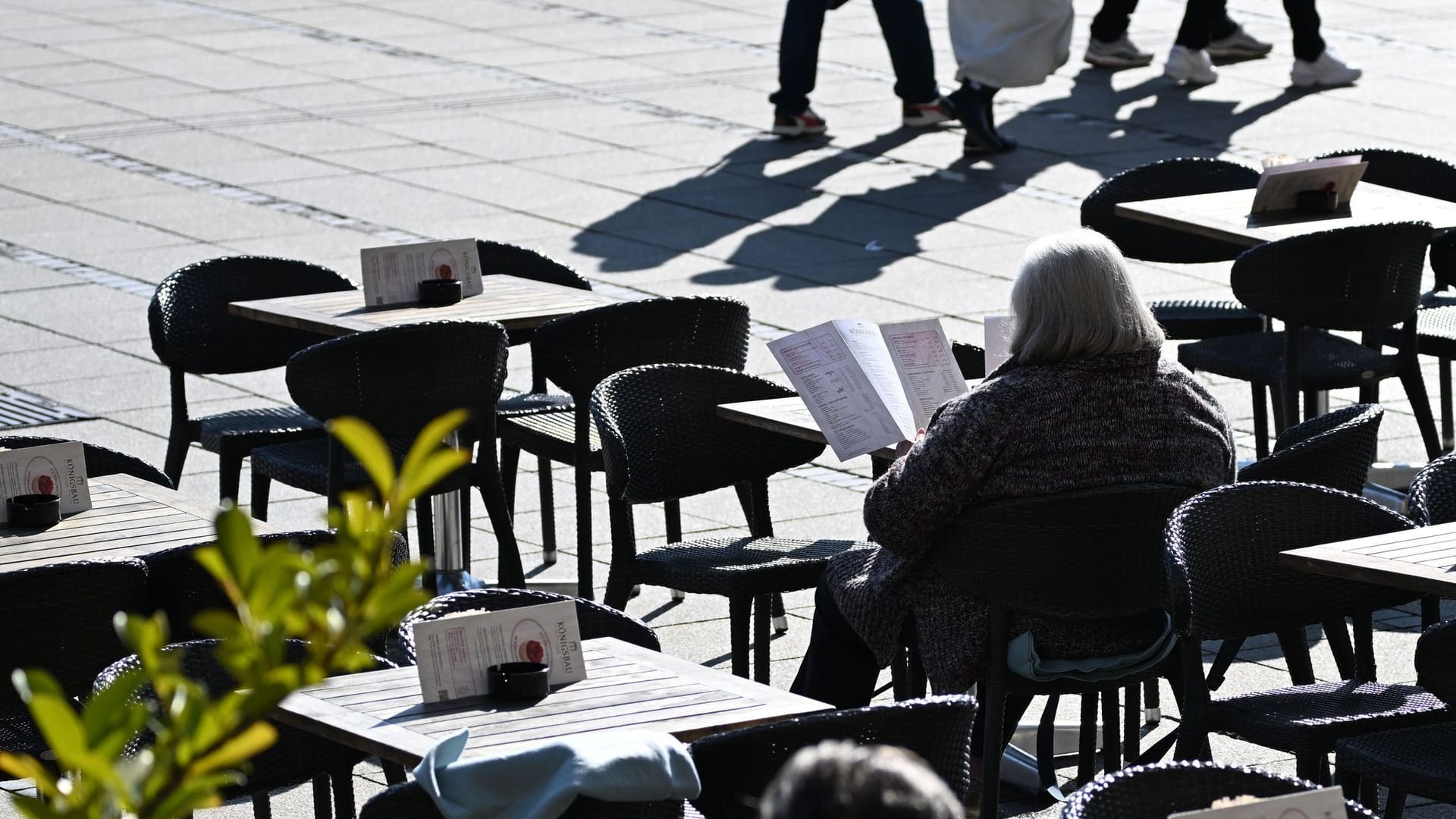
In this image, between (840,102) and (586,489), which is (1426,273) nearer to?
(586,489)

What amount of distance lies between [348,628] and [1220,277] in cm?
A: 908

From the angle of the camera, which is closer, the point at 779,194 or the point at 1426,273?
the point at 1426,273

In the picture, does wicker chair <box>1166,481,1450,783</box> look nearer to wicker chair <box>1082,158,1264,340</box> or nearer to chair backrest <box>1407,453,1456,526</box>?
chair backrest <box>1407,453,1456,526</box>

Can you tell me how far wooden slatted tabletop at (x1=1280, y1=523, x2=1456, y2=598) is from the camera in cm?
387

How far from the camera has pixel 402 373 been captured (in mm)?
5871

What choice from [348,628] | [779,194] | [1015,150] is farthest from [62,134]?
[348,628]

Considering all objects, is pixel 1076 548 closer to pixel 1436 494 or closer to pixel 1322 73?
pixel 1436 494

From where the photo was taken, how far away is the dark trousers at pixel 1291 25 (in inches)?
546

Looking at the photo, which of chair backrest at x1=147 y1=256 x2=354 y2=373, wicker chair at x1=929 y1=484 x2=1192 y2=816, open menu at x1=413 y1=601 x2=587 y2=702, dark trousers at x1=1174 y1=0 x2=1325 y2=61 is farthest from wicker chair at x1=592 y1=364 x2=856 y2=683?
dark trousers at x1=1174 y1=0 x2=1325 y2=61

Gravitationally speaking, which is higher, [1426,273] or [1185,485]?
[1185,485]

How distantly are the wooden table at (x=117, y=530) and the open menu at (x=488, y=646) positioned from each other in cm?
91

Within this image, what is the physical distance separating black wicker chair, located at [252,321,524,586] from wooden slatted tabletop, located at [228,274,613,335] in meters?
0.28

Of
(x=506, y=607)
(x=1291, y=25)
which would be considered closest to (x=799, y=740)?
(x=506, y=607)

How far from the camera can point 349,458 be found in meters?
6.08
